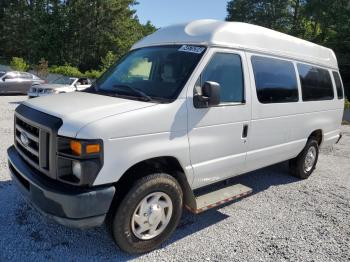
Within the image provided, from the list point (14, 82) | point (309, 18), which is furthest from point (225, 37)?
point (309, 18)

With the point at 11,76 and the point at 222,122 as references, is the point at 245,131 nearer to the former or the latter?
the point at 222,122

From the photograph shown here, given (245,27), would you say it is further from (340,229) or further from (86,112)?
(340,229)

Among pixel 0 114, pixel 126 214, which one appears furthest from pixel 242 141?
pixel 0 114

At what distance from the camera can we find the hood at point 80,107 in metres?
3.11

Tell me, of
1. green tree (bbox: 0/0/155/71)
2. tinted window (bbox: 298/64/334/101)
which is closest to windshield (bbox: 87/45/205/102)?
tinted window (bbox: 298/64/334/101)

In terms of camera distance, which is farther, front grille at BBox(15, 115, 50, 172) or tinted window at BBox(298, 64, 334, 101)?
tinted window at BBox(298, 64, 334, 101)

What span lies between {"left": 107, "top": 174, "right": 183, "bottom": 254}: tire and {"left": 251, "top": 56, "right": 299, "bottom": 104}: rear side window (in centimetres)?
191

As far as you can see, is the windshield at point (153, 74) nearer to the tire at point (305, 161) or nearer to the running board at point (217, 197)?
the running board at point (217, 197)

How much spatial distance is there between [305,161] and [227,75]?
10.2 feet

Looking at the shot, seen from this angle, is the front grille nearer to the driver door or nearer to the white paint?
the white paint

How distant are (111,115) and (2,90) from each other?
17.2 m

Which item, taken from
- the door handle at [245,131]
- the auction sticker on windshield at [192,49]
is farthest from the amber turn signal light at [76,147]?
the door handle at [245,131]

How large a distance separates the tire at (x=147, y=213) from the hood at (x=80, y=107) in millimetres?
753

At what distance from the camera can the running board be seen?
398 cm
